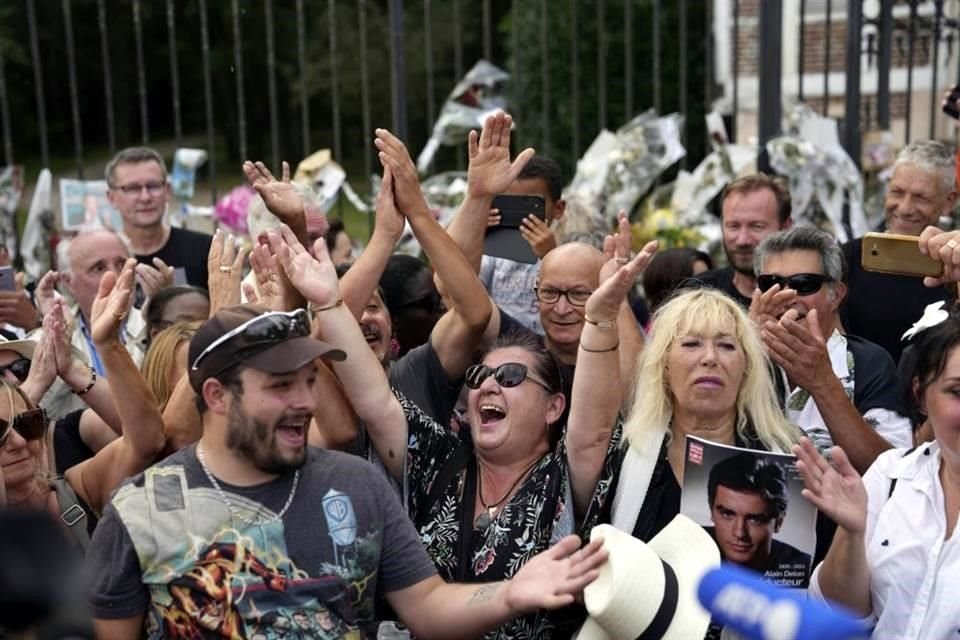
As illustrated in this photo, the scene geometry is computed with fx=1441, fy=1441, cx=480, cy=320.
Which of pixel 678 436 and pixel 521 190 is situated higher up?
pixel 521 190

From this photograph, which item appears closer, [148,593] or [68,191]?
[148,593]

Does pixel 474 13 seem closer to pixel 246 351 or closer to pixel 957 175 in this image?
pixel 957 175

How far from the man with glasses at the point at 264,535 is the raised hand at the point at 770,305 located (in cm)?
131

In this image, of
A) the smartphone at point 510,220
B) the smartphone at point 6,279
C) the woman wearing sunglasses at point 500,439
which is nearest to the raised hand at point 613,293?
the woman wearing sunglasses at point 500,439

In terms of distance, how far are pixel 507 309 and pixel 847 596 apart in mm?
2296

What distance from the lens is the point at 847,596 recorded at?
341 cm

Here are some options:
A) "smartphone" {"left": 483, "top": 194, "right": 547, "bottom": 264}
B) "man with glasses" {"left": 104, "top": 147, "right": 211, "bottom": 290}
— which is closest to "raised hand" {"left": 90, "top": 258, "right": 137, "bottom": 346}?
"smartphone" {"left": 483, "top": 194, "right": 547, "bottom": 264}

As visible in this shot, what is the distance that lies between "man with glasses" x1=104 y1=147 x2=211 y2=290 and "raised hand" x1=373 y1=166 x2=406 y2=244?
2019mm

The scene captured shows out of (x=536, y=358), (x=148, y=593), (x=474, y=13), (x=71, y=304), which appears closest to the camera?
(x=148, y=593)

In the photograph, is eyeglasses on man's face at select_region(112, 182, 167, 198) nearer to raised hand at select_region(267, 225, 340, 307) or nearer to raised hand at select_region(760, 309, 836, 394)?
raised hand at select_region(267, 225, 340, 307)

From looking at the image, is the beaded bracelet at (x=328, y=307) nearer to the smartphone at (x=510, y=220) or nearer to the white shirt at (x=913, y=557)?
the white shirt at (x=913, y=557)

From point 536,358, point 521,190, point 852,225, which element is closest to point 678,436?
point 536,358

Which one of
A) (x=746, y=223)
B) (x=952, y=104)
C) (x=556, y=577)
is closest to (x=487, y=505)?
(x=556, y=577)

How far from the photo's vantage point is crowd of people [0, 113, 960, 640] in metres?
3.21
